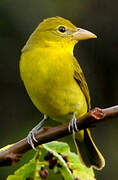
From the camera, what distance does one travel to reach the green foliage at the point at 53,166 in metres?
2.45

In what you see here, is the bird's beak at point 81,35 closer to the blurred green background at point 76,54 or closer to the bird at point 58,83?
the bird at point 58,83

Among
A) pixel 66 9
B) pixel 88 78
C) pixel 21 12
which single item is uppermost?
pixel 21 12

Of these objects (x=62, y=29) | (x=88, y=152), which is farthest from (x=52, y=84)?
(x=62, y=29)

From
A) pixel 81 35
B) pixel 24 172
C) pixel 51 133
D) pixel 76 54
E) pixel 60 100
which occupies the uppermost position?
pixel 51 133

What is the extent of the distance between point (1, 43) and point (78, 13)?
119cm

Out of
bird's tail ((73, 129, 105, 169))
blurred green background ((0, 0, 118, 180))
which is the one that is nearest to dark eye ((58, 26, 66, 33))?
bird's tail ((73, 129, 105, 169))

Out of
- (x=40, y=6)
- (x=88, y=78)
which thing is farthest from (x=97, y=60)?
(x=40, y=6)

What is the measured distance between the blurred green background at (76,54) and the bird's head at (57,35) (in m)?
2.10

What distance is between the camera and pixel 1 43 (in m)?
6.57

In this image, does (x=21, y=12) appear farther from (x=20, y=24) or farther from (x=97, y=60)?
(x=97, y=60)

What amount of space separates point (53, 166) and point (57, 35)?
5.52ft

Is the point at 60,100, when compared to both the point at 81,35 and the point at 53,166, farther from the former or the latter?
the point at 53,166

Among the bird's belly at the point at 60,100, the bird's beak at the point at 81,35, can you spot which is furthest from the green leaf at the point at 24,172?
the bird's beak at the point at 81,35

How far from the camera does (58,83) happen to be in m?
3.46
